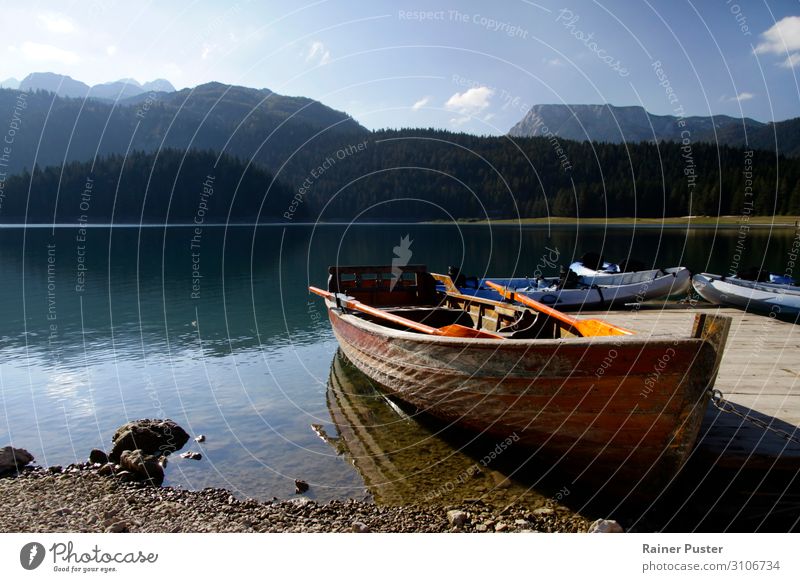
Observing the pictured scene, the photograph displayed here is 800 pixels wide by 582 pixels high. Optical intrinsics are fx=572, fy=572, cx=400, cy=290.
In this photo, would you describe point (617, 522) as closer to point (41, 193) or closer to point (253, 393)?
point (253, 393)

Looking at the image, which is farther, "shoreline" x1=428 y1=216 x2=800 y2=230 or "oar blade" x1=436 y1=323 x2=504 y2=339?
"shoreline" x1=428 y1=216 x2=800 y2=230

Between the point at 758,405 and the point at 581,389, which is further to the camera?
the point at 758,405

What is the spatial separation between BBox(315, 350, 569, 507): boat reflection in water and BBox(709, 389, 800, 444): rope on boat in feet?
9.04

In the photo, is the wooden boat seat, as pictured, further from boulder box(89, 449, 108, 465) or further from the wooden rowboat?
boulder box(89, 449, 108, 465)

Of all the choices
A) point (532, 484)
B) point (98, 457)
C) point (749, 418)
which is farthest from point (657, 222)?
point (98, 457)

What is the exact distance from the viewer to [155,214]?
137m

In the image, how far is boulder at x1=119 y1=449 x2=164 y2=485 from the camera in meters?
8.65

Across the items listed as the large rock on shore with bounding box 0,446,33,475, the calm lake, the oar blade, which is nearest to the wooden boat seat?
the calm lake

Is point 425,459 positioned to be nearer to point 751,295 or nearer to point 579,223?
point 751,295

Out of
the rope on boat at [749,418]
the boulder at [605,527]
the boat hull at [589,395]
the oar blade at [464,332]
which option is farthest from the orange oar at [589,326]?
the boulder at [605,527]

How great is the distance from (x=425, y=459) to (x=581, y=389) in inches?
132

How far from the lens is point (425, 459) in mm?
9305

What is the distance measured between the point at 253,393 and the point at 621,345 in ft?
30.3
